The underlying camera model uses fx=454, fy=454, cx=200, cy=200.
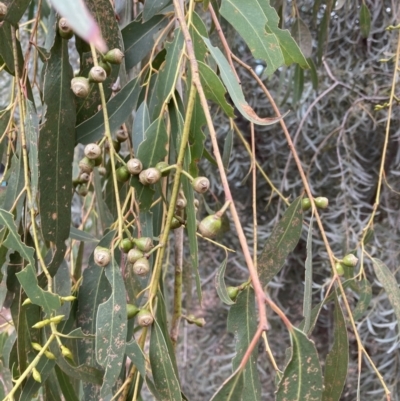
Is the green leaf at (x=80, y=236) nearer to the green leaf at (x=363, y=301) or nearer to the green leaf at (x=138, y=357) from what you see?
the green leaf at (x=138, y=357)

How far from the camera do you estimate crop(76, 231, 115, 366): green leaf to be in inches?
19.0

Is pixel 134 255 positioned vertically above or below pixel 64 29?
below

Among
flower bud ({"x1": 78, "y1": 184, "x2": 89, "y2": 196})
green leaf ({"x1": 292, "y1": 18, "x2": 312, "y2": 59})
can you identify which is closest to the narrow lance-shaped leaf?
flower bud ({"x1": 78, "y1": 184, "x2": 89, "y2": 196})

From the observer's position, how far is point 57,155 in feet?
1.63

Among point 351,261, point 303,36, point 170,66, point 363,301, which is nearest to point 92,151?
point 170,66

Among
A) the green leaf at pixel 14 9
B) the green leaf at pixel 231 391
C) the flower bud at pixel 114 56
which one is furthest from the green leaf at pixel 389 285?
the green leaf at pixel 14 9

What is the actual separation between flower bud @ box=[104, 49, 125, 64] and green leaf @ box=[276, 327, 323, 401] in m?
0.32

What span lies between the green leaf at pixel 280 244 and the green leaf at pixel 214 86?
217 millimetres

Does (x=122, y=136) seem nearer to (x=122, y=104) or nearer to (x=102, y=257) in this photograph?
(x=122, y=104)

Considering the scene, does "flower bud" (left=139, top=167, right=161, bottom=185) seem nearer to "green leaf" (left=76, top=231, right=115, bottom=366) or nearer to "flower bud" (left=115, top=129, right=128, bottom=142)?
"green leaf" (left=76, top=231, right=115, bottom=366)

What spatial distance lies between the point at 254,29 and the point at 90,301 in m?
0.33

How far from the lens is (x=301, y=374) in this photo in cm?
32

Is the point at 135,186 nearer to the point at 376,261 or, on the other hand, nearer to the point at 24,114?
the point at 24,114

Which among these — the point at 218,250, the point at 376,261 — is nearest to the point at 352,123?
the point at 218,250
